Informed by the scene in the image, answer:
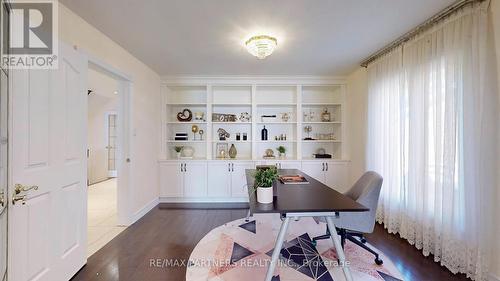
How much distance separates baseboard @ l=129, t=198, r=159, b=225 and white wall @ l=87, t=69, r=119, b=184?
11.0ft

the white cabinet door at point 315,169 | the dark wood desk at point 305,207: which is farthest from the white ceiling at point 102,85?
the dark wood desk at point 305,207

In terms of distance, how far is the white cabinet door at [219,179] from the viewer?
4328 millimetres

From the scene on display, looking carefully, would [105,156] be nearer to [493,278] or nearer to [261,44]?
[261,44]

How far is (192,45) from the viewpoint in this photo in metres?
2.88

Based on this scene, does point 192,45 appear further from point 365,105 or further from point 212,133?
point 365,105

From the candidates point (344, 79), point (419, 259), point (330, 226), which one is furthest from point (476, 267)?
point (344, 79)

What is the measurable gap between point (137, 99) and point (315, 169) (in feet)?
11.2

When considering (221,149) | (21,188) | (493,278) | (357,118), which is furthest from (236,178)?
(493,278)

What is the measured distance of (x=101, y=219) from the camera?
3.48 m

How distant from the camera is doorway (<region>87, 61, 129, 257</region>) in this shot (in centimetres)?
308

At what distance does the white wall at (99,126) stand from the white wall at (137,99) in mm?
2799

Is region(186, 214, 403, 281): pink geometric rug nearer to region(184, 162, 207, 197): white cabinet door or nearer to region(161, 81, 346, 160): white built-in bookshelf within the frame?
region(184, 162, 207, 197): white cabinet door

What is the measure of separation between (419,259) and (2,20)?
3985mm

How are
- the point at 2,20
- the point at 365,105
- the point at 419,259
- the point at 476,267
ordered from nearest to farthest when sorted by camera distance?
the point at 2,20 < the point at 476,267 < the point at 419,259 < the point at 365,105
